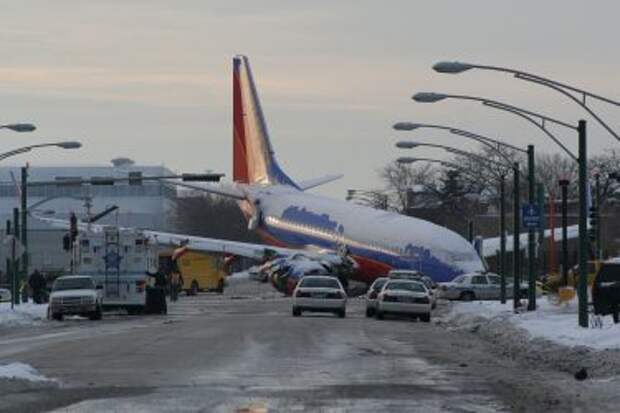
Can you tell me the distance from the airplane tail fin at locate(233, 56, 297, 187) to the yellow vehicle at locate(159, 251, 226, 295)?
21.9 ft

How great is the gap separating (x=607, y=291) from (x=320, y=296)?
14877 mm

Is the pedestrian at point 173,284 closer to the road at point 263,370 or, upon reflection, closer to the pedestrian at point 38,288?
the pedestrian at point 38,288

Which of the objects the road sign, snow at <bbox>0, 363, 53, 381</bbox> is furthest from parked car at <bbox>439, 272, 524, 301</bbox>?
snow at <bbox>0, 363, 53, 381</bbox>

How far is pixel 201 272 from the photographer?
98438 mm

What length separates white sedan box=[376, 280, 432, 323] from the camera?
158 feet

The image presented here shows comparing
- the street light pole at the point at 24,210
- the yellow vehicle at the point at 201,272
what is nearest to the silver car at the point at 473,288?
the street light pole at the point at 24,210

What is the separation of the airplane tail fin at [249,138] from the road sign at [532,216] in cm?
5064

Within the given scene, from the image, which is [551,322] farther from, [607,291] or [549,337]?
[549,337]

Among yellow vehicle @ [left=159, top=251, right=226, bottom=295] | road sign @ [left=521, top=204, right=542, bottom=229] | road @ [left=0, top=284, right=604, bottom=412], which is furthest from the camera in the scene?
yellow vehicle @ [left=159, top=251, right=226, bottom=295]

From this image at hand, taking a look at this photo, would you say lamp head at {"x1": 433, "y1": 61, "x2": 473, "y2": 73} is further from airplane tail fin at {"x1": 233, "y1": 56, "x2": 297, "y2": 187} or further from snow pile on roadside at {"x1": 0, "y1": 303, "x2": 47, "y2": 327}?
airplane tail fin at {"x1": 233, "y1": 56, "x2": 297, "y2": 187}

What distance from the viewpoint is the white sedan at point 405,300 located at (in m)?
48.2

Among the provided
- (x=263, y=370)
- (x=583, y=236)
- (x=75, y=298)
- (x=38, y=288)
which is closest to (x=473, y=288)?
(x=38, y=288)

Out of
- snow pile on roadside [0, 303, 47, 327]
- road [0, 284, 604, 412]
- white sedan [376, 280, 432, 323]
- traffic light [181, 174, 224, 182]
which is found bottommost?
road [0, 284, 604, 412]

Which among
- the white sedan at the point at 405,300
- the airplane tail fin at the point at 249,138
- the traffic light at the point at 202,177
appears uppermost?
the airplane tail fin at the point at 249,138
